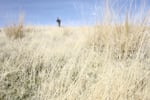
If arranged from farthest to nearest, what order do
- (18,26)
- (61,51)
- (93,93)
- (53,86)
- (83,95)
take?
1. (18,26)
2. (61,51)
3. (53,86)
4. (83,95)
5. (93,93)

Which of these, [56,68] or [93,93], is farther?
[56,68]

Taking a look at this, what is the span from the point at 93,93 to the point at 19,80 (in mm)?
822

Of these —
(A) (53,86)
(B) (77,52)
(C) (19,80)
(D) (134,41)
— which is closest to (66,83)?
(A) (53,86)

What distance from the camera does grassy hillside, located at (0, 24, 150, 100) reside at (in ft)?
5.57

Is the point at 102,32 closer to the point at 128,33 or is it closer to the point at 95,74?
the point at 128,33

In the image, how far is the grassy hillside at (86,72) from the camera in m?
1.70

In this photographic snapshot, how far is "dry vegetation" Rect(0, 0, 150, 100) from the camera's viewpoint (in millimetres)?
1700

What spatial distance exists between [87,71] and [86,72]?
0.03 metres

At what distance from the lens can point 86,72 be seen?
2.22 meters

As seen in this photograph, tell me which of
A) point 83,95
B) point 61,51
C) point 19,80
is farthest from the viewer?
point 61,51

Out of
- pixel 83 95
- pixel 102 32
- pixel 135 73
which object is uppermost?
pixel 102 32

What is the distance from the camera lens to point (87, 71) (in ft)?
7.38

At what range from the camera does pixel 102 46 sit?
3.08m

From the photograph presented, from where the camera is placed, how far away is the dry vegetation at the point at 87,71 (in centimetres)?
170
